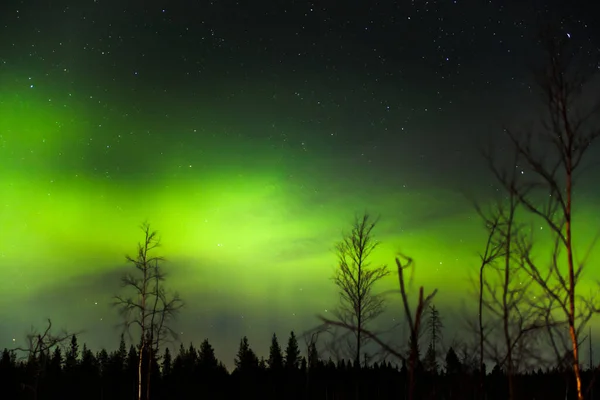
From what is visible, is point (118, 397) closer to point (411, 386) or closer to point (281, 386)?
point (281, 386)

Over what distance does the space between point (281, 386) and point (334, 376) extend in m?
4.84

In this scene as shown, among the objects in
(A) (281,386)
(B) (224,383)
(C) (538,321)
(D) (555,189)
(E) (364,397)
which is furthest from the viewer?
(B) (224,383)

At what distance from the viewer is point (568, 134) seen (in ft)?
28.2

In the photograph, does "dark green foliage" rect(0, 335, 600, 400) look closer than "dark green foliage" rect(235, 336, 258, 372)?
Yes

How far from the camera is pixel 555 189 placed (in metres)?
8.48

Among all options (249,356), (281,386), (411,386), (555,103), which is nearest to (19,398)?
(281,386)

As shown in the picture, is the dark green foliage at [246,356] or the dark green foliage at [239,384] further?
the dark green foliage at [246,356]

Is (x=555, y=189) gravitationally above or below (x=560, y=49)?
below

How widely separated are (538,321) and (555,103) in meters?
3.54

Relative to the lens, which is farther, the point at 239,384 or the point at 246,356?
the point at 246,356

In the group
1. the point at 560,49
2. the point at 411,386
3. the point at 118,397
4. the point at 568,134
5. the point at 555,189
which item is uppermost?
the point at 560,49

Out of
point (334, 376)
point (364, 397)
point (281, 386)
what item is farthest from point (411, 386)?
point (281, 386)

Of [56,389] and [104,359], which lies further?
[104,359]

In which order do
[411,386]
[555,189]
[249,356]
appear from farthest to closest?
[249,356] → [555,189] → [411,386]
